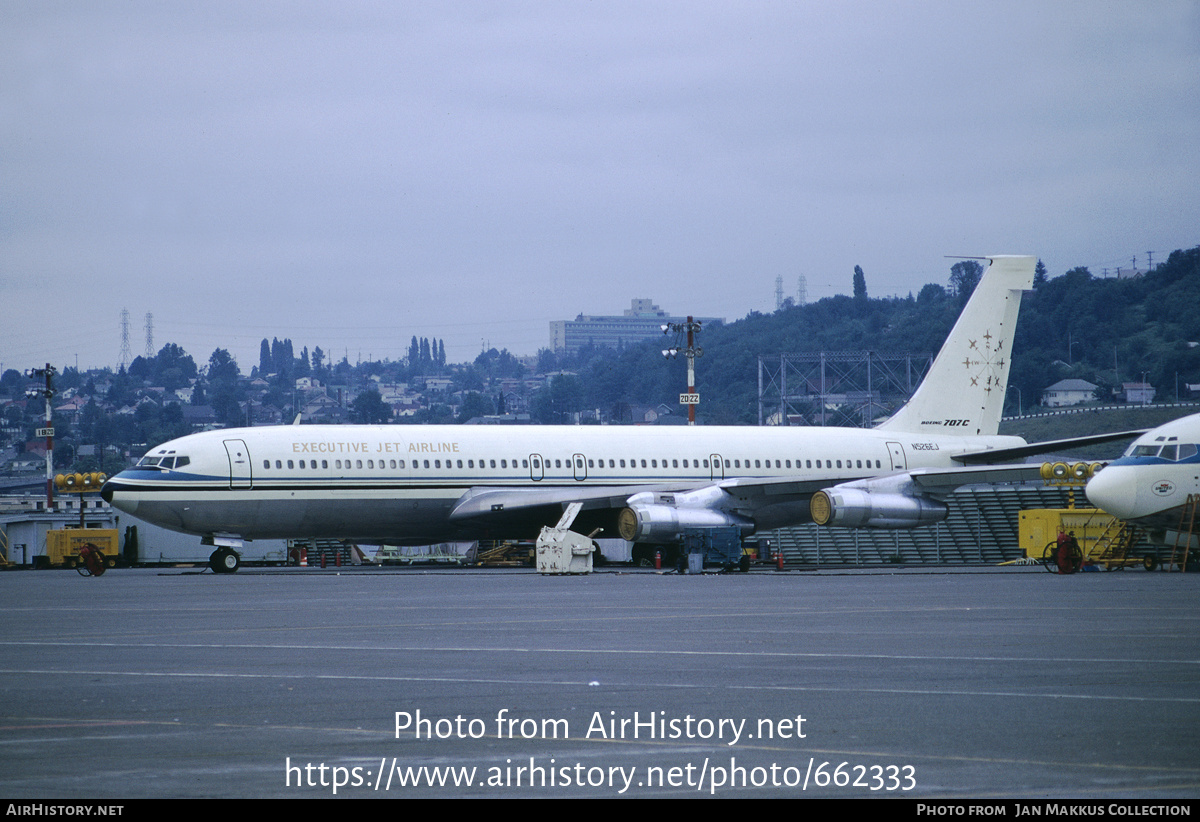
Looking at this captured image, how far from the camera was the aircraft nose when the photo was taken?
36.2m

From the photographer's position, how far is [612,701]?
38.9 ft

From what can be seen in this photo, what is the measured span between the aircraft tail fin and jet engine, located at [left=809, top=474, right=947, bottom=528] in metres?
10.4

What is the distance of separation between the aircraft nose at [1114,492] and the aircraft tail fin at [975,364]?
53.0ft

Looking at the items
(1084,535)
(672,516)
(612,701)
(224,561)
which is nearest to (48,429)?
(224,561)

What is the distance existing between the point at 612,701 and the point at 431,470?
32517 millimetres

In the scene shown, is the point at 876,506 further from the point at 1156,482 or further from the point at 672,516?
the point at 1156,482

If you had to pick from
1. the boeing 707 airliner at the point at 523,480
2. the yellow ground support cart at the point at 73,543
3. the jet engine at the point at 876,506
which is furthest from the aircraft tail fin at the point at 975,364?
the yellow ground support cart at the point at 73,543

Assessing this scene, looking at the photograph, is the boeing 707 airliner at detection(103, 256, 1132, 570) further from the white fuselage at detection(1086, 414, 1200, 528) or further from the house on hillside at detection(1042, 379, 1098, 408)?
the house on hillside at detection(1042, 379, 1098, 408)

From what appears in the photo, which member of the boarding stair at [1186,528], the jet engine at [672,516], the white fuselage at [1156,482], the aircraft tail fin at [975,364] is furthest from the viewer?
the aircraft tail fin at [975,364]

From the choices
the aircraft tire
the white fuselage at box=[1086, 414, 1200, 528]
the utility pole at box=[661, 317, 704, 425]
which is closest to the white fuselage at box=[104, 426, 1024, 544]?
the aircraft tire

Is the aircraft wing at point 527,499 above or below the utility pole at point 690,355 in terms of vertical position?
below

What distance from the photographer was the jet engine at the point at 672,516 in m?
41.0

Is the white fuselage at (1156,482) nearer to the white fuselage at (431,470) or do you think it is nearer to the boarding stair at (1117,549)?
the boarding stair at (1117,549)
